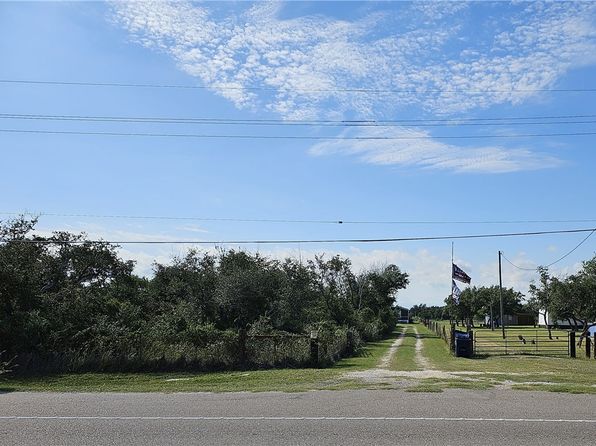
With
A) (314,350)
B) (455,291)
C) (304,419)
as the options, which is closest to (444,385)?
(304,419)

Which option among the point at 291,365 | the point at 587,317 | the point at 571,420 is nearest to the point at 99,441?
the point at 571,420

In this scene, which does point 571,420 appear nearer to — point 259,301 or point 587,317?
point 587,317

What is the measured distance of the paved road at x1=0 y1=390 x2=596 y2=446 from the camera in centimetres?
826

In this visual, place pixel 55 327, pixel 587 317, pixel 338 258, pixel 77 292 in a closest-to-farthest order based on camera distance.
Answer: pixel 55 327, pixel 77 292, pixel 587 317, pixel 338 258

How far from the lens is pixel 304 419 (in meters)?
9.66

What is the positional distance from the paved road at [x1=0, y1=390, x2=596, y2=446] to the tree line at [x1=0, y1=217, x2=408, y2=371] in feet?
28.9

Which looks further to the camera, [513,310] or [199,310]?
[513,310]

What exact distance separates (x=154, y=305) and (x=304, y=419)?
3320cm

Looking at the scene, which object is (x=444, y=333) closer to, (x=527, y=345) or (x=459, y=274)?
(x=527, y=345)

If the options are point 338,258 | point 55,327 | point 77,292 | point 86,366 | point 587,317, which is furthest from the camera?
point 338,258

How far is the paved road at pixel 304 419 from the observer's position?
8258 millimetres

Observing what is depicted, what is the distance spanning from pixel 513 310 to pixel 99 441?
131 m

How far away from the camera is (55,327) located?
22719mm

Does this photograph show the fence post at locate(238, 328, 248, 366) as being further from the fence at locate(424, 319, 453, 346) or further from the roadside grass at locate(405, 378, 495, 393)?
the fence at locate(424, 319, 453, 346)
